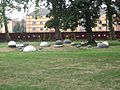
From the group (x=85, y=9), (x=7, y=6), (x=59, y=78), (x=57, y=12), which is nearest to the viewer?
(x=59, y=78)

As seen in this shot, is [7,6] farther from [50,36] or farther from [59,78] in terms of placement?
[59,78]

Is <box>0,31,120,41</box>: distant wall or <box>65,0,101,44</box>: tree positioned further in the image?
<box>0,31,120,41</box>: distant wall

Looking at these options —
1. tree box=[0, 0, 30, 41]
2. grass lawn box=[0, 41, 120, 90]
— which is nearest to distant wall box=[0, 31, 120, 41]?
tree box=[0, 0, 30, 41]

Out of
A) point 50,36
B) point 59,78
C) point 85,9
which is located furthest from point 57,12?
point 59,78

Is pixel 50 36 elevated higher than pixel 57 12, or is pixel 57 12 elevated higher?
pixel 57 12

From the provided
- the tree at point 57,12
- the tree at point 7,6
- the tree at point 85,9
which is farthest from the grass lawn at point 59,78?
the tree at point 7,6

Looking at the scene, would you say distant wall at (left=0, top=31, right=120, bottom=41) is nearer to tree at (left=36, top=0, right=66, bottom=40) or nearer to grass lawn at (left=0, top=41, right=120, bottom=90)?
tree at (left=36, top=0, right=66, bottom=40)

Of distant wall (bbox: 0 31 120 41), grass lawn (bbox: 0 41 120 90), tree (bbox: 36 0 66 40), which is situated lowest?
distant wall (bbox: 0 31 120 41)

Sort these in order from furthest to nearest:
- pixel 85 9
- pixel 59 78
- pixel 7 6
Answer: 1. pixel 7 6
2. pixel 85 9
3. pixel 59 78

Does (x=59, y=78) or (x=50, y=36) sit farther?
(x=50, y=36)

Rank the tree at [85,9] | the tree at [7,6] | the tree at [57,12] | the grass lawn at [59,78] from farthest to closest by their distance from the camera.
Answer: the tree at [7,6] → the tree at [57,12] → the tree at [85,9] → the grass lawn at [59,78]

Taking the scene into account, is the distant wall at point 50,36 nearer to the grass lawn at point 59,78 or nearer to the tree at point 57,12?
the tree at point 57,12

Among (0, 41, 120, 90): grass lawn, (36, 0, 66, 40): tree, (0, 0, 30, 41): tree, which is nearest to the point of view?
(0, 41, 120, 90): grass lawn

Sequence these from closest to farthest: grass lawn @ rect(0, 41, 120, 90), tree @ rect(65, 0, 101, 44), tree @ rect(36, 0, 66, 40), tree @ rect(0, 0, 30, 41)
Result: 1. grass lawn @ rect(0, 41, 120, 90)
2. tree @ rect(65, 0, 101, 44)
3. tree @ rect(36, 0, 66, 40)
4. tree @ rect(0, 0, 30, 41)
